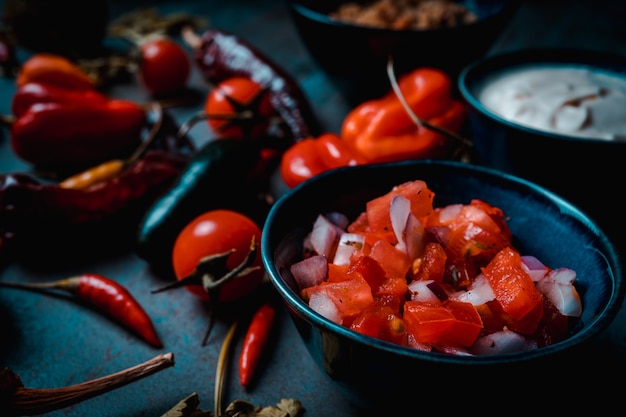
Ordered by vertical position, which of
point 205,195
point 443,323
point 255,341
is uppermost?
point 443,323

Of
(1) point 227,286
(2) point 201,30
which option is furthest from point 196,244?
(2) point 201,30

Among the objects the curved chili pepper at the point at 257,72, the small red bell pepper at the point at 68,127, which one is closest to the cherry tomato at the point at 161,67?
the curved chili pepper at the point at 257,72

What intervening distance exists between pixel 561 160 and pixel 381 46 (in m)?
0.66

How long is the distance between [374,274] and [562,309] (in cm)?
30

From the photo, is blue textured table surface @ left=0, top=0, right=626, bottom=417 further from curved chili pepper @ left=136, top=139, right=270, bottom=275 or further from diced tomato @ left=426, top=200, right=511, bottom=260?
diced tomato @ left=426, top=200, right=511, bottom=260

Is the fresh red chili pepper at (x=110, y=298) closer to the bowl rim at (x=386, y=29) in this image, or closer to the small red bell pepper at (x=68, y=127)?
the small red bell pepper at (x=68, y=127)

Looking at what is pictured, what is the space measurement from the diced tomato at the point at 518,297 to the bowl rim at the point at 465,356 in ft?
0.22

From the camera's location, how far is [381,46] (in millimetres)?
1595

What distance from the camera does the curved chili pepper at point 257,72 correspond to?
183 centimetres

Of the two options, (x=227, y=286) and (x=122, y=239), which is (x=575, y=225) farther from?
(x=122, y=239)

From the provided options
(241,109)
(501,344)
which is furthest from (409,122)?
(501,344)

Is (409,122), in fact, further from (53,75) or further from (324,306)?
(53,75)

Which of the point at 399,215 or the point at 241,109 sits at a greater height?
the point at 399,215

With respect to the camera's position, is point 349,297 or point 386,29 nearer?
point 349,297
